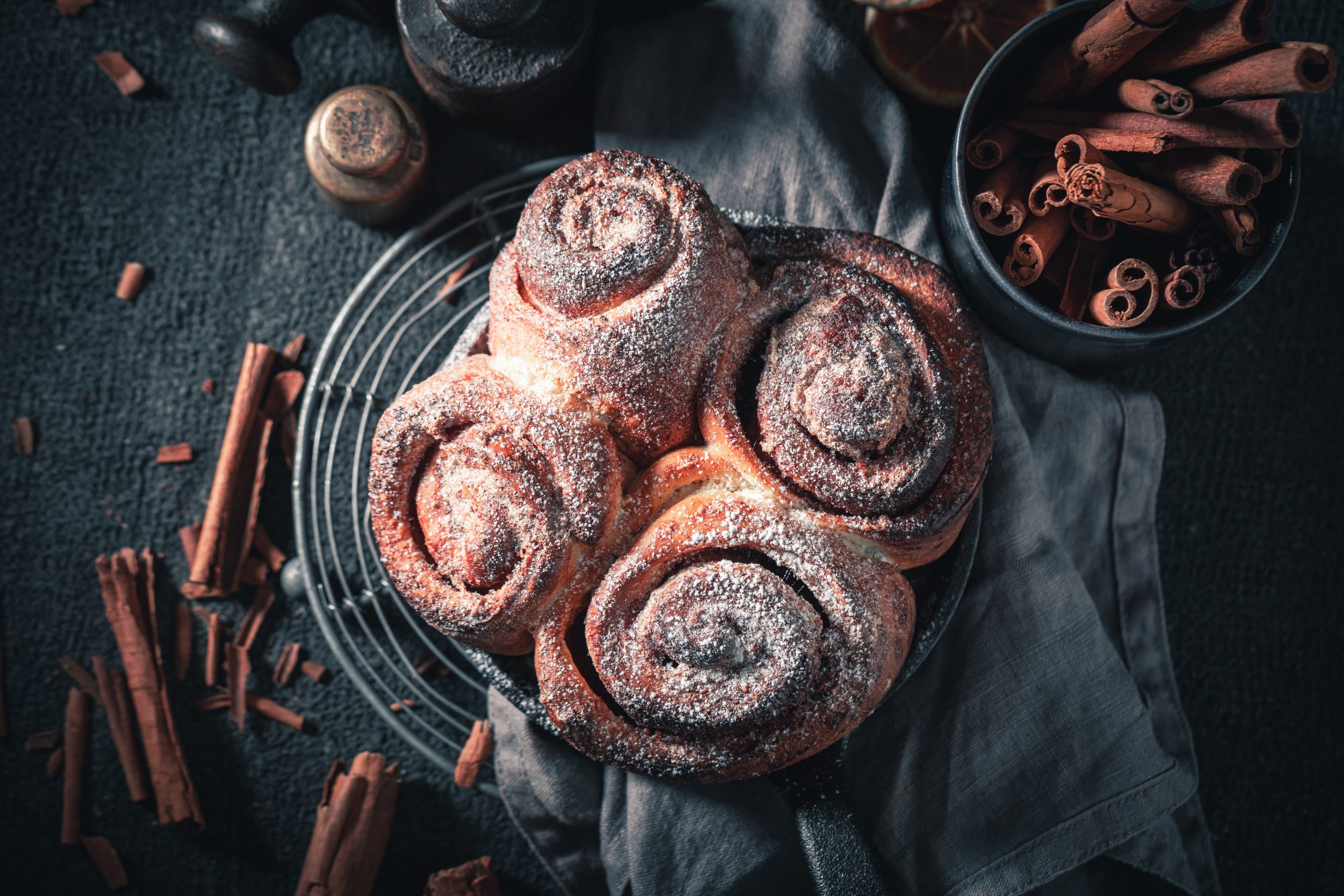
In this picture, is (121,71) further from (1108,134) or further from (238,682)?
(1108,134)

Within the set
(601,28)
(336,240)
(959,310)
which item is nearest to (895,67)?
(601,28)

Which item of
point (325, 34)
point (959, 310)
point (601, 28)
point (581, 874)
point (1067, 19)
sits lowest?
point (581, 874)

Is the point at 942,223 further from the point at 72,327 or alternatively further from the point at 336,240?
the point at 72,327

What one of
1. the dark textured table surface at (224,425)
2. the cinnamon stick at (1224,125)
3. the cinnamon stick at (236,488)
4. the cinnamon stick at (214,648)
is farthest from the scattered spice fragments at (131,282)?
the cinnamon stick at (1224,125)

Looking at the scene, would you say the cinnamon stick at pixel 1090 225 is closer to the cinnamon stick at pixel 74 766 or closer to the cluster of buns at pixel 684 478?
the cluster of buns at pixel 684 478

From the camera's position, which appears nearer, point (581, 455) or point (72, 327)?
point (581, 455)

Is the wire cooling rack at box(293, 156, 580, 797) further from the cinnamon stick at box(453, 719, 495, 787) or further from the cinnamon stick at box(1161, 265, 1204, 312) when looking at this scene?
the cinnamon stick at box(1161, 265, 1204, 312)
